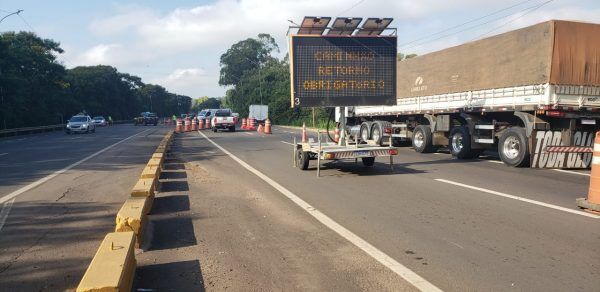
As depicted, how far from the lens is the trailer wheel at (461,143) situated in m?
15.2

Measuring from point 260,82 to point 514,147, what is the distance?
66638 mm

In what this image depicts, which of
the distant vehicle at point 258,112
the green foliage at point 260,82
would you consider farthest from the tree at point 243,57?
the distant vehicle at point 258,112

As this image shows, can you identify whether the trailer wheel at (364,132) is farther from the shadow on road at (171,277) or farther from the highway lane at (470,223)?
the shadow on road at (171,277)

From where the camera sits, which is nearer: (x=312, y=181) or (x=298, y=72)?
(x=312, y=181)

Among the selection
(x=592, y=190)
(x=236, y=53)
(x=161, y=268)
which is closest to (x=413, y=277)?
(x=161, y=268)

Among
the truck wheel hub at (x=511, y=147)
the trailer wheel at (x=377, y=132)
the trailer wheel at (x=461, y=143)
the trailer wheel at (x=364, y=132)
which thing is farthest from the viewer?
the trailer wheel at (x=364, y=132)

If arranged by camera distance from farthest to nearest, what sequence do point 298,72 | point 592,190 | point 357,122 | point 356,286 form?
point 357,122 → point 298,72 → point 592,190 → point 356,286

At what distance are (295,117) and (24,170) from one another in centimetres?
5050

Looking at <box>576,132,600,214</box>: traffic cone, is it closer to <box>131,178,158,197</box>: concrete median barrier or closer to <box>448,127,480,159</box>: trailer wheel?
<box>131,178,158,197</box>: concrete median barrier

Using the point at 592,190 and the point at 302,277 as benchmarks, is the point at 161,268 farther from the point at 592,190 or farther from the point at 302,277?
the point at 592,190

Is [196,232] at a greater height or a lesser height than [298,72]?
lesser

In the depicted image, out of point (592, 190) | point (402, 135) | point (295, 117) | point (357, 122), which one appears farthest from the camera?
point (295, 117)

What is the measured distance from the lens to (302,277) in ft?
15.6

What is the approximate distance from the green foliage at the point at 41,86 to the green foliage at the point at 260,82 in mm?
23772
